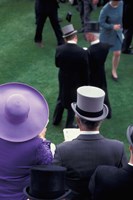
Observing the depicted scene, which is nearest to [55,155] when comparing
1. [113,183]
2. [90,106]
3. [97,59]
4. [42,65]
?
[90,106]

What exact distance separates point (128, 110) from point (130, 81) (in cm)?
91

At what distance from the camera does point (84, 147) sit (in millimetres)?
3598

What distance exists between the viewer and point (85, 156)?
3.61m

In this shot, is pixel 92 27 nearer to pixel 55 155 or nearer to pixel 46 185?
pixel 55 155

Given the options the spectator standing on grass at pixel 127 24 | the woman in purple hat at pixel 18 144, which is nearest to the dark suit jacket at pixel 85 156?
the woman in purple hat at pixel 18 144

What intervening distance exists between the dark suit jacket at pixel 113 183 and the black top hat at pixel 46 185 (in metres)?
0.28

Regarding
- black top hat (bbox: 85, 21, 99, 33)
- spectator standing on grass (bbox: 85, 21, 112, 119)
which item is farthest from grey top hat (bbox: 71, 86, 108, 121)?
black top hat (bbox: 85, 21, 99, 33)

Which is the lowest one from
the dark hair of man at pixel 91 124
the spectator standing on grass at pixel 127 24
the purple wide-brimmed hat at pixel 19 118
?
the spectator standing on grass at pixel 127 24

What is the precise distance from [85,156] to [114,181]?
1.73 feet

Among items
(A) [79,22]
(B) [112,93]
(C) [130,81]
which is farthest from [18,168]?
(A) [79,22]

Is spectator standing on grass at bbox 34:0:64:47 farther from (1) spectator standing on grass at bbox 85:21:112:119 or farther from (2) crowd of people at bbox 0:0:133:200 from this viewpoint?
(2) crowd of people at bbox 0:0:133:200

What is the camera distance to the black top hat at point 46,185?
3068 mm

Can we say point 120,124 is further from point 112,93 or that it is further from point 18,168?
point 18,168

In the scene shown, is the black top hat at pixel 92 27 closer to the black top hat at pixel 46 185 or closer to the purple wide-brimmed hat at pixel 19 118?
the purple wide-brimmed hat at pixel 19 118
